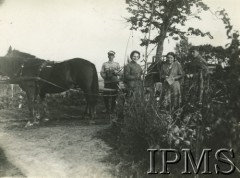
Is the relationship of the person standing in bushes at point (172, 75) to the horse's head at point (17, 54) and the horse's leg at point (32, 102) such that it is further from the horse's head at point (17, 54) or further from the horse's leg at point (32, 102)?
the horse's head at point (17, 54)

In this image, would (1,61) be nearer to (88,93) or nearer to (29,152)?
(88,93)

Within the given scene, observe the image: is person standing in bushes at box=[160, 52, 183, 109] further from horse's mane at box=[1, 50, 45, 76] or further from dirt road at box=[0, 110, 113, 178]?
horse's mane at box=[1, 50, 45, 76]

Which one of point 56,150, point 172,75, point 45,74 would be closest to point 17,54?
point 45,74

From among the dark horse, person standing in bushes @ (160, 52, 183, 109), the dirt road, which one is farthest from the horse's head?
person standing in bushes @ (160, 52, 183, 109)

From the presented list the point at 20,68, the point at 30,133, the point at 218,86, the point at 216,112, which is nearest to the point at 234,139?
the point at 216,112

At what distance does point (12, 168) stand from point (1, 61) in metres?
3.78

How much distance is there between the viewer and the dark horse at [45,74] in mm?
8570

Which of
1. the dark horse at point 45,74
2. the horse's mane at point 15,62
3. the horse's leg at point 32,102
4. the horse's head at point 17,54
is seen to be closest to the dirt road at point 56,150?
the horse's leg at point 32,102

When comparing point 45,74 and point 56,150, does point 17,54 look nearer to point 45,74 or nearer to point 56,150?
point 45,74

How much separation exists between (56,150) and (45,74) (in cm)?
310

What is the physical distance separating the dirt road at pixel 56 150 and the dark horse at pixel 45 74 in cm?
→ 100

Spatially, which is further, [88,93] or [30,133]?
[88,93]

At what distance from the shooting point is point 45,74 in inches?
346

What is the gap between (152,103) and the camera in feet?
19.1
